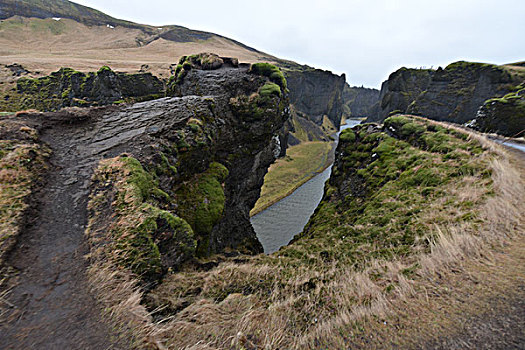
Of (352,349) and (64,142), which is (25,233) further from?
(352,349)

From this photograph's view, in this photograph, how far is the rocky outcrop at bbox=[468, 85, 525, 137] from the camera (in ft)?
87.0

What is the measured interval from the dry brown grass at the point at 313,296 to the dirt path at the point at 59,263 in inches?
22.1

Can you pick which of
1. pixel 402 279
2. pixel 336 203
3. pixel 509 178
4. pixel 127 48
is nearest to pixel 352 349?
pixel 402 279

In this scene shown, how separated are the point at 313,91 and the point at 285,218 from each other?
139069 millimetres

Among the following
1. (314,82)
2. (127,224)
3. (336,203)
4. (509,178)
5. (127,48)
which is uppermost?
(314,82)

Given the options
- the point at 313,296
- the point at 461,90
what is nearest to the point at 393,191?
the point at 313,296

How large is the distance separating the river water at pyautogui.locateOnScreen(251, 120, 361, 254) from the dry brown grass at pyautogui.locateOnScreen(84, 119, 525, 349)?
26412 millimetres

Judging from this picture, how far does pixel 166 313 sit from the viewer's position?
6.02 m

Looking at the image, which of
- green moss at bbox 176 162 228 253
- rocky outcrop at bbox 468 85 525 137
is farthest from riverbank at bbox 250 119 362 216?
rocky outcrop at bbox 468 85 525 137

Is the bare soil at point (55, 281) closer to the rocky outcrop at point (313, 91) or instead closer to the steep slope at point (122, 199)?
the steep slope at point (122, 199)

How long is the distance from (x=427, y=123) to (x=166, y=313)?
2366 centimetres

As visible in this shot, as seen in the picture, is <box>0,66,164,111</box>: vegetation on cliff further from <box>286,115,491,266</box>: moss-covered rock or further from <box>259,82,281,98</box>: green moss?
<box>286,115,491,266</box>: moss-covered rock

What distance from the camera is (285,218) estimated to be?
43.8 m

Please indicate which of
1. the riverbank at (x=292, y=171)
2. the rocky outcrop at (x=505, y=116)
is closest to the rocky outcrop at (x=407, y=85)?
the riverbank at (x=292, y=171)
